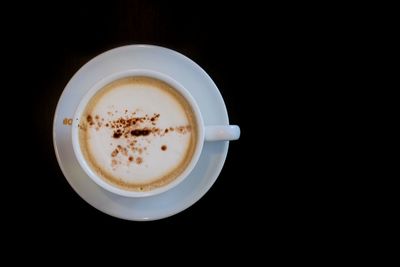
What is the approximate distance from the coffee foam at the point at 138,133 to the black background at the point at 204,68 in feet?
0.46

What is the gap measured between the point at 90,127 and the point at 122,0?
345 mm

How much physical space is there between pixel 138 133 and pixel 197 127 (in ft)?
0.46

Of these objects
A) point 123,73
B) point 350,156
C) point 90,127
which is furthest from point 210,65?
point 350,156

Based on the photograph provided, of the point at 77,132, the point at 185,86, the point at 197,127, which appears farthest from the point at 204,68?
the point at 77,132

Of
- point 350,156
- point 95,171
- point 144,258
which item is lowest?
point 144,258

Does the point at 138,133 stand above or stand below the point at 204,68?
below

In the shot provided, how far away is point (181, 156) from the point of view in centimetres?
93

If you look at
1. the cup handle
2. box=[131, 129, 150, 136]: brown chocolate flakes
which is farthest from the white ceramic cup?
box=[131, 129, 150, 136]: brown chocolate flakes

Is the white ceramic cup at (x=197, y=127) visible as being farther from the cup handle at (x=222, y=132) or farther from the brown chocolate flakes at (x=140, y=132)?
the brown chocolate flakes at (x=140, y=132)

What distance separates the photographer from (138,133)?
0.90m

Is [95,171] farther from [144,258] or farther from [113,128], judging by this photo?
[144,258]

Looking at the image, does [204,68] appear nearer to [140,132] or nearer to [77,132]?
[140,132]

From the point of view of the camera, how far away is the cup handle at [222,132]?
0.88m

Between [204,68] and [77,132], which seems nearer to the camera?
[77,132]
